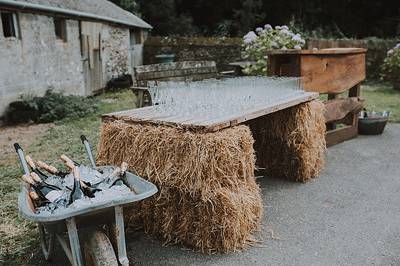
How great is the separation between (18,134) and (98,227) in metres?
5.18

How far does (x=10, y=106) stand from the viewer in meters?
7.80

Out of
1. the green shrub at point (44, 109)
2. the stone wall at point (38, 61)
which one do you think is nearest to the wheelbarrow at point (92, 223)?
the green shrub at point (44, 109)

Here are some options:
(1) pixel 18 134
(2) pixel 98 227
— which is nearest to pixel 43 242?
(2) pixel 98 227

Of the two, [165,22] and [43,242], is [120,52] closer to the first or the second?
[165,22]

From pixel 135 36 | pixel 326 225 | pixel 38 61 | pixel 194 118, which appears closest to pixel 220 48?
pixel 135 36

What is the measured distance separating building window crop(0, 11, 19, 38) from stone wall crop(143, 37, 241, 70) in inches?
265

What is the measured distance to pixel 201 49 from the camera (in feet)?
44.7

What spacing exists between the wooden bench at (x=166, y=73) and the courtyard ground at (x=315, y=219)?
1.21 meters

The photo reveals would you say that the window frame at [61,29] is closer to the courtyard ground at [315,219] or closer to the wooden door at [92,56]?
the wooden door at [92,56]

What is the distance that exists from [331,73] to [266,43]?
89.0 inches

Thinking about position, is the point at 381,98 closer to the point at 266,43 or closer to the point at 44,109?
the point at 266,43

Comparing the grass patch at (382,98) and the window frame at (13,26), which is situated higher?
the window frame at (13,26)

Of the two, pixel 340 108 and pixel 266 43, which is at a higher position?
pixel 266 43

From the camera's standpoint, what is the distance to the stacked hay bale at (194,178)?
262 centimetres
